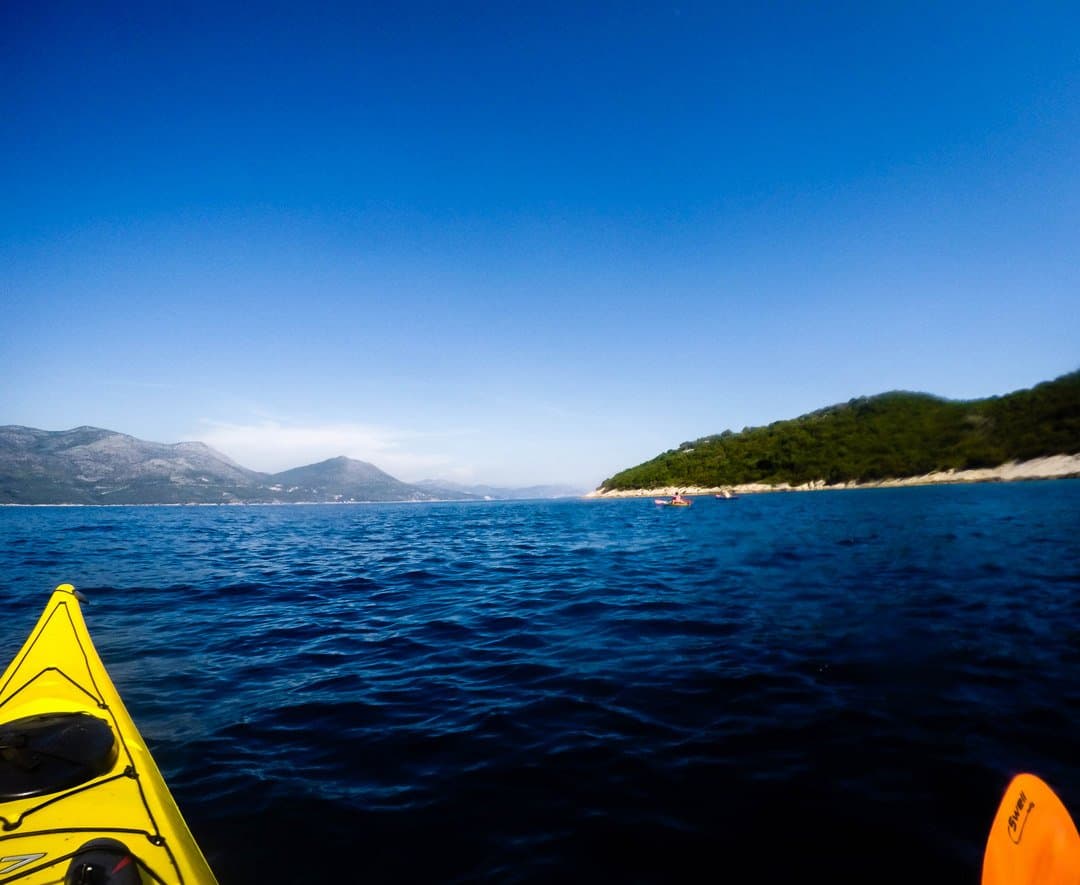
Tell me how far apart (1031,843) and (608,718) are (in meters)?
4.06

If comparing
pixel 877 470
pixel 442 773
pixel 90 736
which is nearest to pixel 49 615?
pixel 90 736

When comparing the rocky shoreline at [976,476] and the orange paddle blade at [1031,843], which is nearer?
the orange paddle blade at [1031,843]

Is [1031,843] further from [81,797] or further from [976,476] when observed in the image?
[976,476]

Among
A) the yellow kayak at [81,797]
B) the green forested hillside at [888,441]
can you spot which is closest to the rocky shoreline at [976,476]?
the green forested hillside at [888,441]

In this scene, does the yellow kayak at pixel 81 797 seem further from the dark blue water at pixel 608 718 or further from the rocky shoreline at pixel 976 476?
the rocky shoreline at pixel 976 476

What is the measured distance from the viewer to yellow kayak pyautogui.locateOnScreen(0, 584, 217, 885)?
3117 mm

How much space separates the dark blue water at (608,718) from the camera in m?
3.99

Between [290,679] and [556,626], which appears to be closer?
[290,679]

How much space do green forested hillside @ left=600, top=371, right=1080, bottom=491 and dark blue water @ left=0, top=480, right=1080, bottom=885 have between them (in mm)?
88692

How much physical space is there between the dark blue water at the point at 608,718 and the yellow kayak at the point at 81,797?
2.32 ft

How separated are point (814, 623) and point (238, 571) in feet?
70.9

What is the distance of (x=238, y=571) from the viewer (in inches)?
766

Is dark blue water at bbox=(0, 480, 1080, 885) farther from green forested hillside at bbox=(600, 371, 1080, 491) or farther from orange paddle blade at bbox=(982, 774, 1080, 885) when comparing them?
green forested hillside at bbox=(600, 371, 1080, 491)

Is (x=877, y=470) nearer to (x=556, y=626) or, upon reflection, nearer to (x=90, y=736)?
(x=556, y=626)
